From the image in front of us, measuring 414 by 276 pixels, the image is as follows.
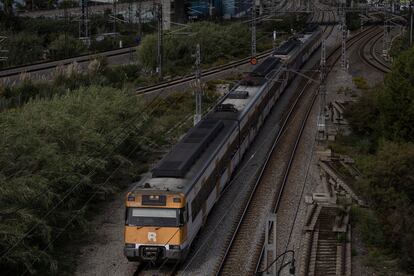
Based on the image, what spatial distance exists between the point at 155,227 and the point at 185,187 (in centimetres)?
150

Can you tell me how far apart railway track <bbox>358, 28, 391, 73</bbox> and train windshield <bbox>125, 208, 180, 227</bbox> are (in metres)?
35.1

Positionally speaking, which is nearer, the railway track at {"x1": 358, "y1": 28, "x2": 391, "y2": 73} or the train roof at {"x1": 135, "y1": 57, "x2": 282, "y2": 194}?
the train roof at {"x1": 135, "y1": 57, "x2": 282, "y2": 194}

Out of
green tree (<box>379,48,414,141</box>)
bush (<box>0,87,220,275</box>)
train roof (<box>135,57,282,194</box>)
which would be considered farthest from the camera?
green tree (<box>379,48,414,141</box>)

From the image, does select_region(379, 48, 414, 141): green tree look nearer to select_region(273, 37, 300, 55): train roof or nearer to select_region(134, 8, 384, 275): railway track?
select_region(134, 8, 384, 275): railway track

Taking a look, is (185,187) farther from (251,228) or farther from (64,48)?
(64,48)

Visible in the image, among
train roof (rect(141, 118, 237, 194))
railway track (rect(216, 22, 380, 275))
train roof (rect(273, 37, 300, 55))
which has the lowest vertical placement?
railway track (rect(216, 22, 380, 275))

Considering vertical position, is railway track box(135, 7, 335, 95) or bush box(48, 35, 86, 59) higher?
bush box(48, 35, 86, 59)

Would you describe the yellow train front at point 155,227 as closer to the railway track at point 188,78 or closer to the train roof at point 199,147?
the train roof at point 199,147

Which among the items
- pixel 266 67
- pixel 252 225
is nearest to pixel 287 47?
pixel 266 67

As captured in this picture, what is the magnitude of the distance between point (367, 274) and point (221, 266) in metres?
4.49

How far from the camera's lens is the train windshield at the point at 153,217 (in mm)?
19422

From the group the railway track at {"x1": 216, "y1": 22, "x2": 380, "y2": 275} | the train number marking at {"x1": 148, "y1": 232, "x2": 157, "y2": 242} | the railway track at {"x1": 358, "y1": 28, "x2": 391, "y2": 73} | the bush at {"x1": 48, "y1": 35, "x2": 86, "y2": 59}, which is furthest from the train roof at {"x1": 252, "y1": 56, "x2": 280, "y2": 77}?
the bush at {"x1": 48, "y1": 35, "x2": 86, "y2": 59}

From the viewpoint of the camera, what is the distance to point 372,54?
201 feet

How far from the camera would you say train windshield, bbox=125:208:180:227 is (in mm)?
19422
